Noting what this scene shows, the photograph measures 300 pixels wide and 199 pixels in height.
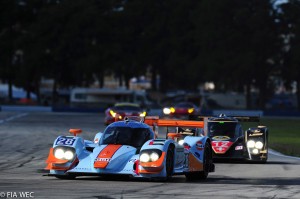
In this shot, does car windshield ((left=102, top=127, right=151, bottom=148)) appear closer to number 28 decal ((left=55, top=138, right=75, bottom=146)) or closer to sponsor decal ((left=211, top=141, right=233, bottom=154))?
number 28 decal ((left=55, top=138, right=75, bottom=146))

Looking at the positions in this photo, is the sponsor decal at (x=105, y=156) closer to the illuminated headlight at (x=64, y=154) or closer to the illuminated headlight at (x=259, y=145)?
the illuminated headlight at (x=64, y=154)

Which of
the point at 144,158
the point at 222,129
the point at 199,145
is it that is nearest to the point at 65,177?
the point at 144,158

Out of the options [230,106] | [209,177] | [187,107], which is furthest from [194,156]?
[230,106]

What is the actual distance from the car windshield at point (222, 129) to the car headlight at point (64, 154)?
8.26 meters

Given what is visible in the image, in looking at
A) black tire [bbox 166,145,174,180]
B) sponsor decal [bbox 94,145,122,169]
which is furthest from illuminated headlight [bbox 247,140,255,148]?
sponsor decal [bbox 94,145,122,169]

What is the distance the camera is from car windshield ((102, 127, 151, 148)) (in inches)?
701

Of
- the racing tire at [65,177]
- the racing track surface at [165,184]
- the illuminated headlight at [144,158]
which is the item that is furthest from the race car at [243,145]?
the illuminated headlight at [144,158]

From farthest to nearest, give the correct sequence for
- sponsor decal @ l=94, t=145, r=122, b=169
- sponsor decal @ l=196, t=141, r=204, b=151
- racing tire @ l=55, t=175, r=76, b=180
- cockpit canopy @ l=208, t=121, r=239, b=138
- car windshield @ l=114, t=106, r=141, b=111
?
car windshield @ l=114, t=106, r=141, b=111 < cockpit canopy @ l=208, t=121, r=239, b=138 < sponsor decal @ l=196, t=141, r=204, b=151 < racing tire @ l=55, t=175, r=76, b=180 < sponsor decal @ l=94, t=145, r=122, b=169

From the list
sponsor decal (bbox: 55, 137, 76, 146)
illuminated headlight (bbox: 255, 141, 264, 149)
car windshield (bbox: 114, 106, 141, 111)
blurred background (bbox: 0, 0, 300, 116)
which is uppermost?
blurred background (bbox: 0, 0, 300, 116)

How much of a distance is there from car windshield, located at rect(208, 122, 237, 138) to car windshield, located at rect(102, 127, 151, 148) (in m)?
6.58

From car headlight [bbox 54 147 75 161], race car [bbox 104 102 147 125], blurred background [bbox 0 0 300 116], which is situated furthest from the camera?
blurred background [bbox 0 0 300 116]

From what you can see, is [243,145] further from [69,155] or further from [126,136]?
[69,155]

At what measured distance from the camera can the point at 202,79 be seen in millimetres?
99750

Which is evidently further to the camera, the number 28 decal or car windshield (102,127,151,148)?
car windshield (102,127,151,148)
